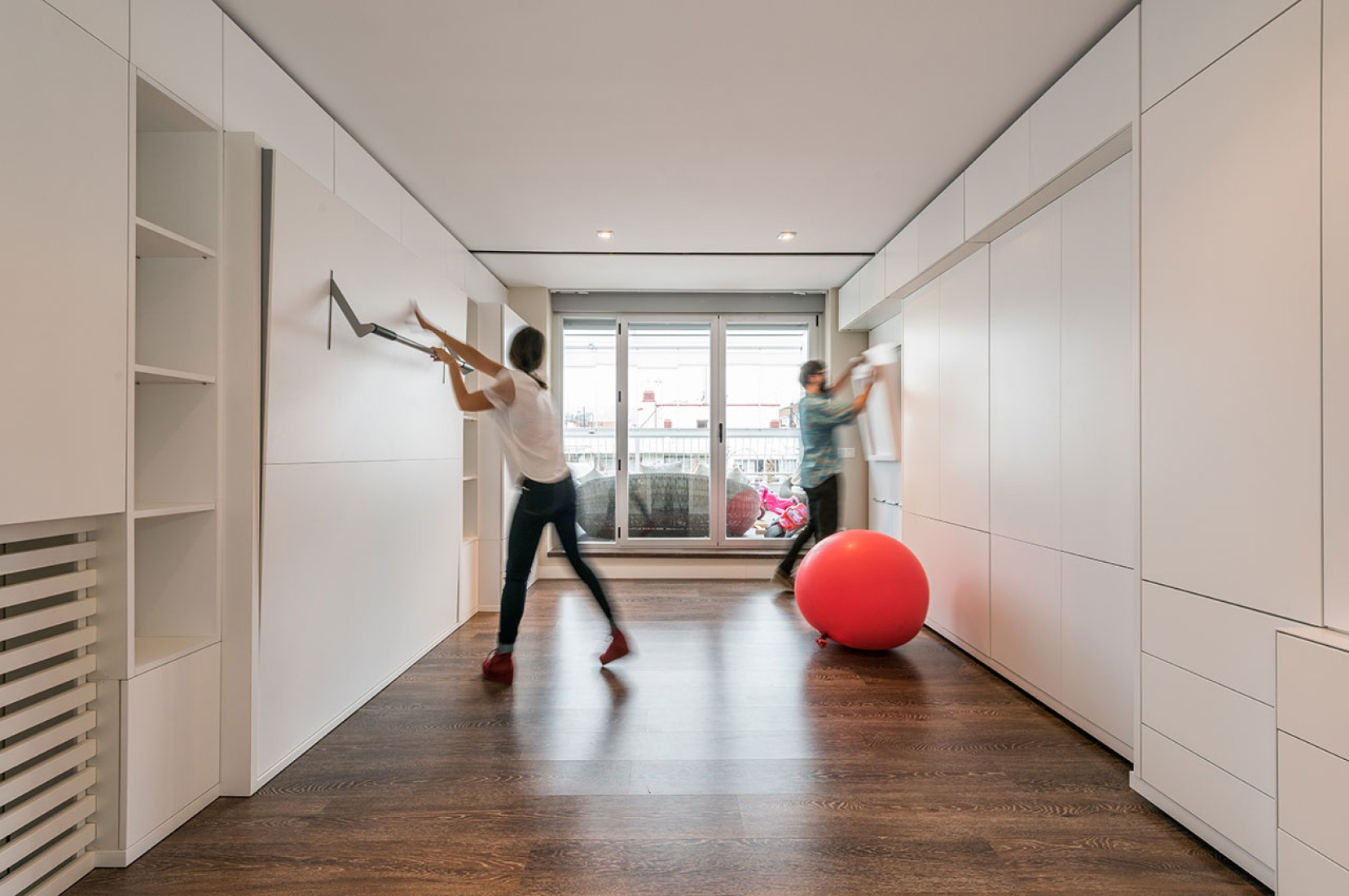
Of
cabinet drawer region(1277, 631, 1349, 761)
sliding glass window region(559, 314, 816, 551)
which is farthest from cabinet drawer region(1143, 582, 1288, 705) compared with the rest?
sliding glass window region(559, 314, 816, 551)

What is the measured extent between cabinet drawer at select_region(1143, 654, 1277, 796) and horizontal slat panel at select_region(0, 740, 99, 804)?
283cm

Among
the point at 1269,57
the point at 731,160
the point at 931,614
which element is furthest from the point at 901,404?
the point at 1269,57

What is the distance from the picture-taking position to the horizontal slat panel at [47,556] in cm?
150

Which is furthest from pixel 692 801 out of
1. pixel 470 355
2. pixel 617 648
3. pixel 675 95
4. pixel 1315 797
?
pixel 675 95

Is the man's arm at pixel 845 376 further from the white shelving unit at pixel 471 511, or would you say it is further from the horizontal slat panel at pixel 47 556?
the horizontal slat panel at pixel 47 556

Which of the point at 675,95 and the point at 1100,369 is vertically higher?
the point at 675,95

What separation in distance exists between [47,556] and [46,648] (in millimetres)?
214

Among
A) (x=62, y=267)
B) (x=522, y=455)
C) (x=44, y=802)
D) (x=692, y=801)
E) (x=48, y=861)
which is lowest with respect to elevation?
(x=692, y=801)

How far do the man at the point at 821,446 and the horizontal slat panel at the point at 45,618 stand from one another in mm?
4029

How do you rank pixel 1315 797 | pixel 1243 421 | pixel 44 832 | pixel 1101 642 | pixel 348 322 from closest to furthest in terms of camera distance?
pixel 1315 797
pixel 44 832
pixel 1243 421
pixel 1101 642
pixel 348 322

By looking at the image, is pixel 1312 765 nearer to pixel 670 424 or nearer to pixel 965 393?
pixel 965 393

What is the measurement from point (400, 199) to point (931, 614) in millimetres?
3816

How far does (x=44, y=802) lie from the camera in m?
1.57

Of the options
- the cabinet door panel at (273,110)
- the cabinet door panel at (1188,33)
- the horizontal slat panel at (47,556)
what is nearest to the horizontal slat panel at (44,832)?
the horizontal slat panel at (47,556)
